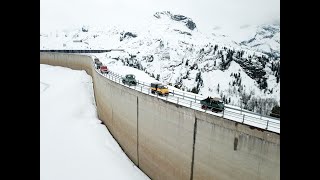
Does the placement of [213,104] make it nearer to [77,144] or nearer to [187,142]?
[187,142]

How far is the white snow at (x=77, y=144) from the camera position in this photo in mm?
27922

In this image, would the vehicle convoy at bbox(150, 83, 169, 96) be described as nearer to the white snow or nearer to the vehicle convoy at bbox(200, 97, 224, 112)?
the vehicle convoy at bbox(200, 97, 224, 112)

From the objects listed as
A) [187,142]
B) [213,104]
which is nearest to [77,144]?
[187,142]

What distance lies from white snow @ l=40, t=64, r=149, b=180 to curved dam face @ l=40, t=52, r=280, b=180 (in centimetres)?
155

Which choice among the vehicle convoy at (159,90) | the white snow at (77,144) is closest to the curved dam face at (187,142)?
the vehicle convoy at (159,90)

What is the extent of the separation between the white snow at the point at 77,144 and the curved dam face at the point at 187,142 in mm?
1549

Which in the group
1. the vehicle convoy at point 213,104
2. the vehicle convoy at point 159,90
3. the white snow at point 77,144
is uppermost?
the vehicle convoy at point 159,90

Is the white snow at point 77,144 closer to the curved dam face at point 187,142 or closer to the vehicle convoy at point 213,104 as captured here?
the curved dam face at point 187,142

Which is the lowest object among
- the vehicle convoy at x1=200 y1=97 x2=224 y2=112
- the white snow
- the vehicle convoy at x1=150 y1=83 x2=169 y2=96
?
the white snow

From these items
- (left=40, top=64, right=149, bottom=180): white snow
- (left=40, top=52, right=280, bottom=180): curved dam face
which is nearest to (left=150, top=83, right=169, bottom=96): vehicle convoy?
(left=40, top=52, right=280, bottom=180): curved dam face

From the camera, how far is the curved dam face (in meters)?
15.8

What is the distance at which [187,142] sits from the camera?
829 inches
